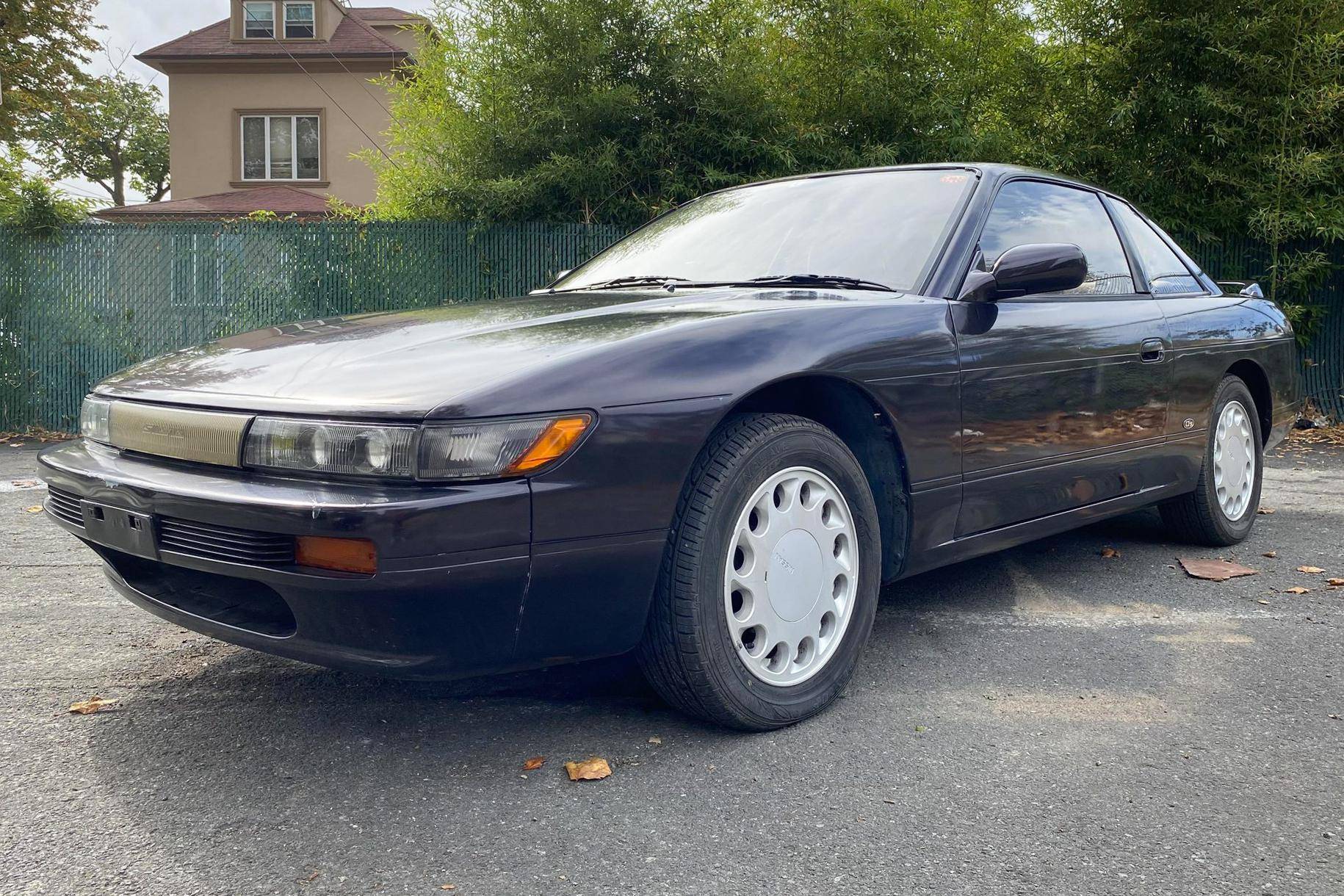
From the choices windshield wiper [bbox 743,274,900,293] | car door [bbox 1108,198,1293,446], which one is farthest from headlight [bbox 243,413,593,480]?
car door [bbox 1108,198,1293,446]

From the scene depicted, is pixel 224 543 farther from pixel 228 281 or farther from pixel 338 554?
pixel 228 281

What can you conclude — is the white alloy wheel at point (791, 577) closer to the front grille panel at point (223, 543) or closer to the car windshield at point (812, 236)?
the car windshield at point (812, 236)

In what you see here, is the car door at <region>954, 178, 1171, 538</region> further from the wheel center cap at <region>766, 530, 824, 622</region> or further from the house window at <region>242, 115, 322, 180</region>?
the house window at <region>242, 115, 322, 180</region>

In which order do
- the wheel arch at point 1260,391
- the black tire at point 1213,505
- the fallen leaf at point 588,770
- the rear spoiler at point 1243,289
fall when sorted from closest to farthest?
the fallen leaf at point 588,770
the black tire at point 1213,505
the wheel arch at point 1260,391
the rear spoiler at point 1243,289

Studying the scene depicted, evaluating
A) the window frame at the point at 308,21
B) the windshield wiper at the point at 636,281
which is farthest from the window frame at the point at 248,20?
the windshield wiper at the point at 636,281

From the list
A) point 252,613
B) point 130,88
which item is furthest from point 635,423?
point 130,88

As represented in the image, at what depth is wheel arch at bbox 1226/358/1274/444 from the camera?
185 inches

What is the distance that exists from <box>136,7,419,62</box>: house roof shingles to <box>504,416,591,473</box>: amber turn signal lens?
21.4 meters

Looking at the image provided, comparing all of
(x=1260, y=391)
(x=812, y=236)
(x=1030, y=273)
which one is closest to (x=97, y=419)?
(x=812, y=236)

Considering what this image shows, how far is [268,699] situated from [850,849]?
1518mm

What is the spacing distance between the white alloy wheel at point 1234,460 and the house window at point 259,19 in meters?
22.0

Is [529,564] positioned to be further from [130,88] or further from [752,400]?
[130,88]

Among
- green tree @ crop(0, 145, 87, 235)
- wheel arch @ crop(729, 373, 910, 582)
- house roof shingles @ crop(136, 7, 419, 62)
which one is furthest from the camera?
house roof shingles @ crop(136, 7, 419, 62)

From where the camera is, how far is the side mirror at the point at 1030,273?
305cm
